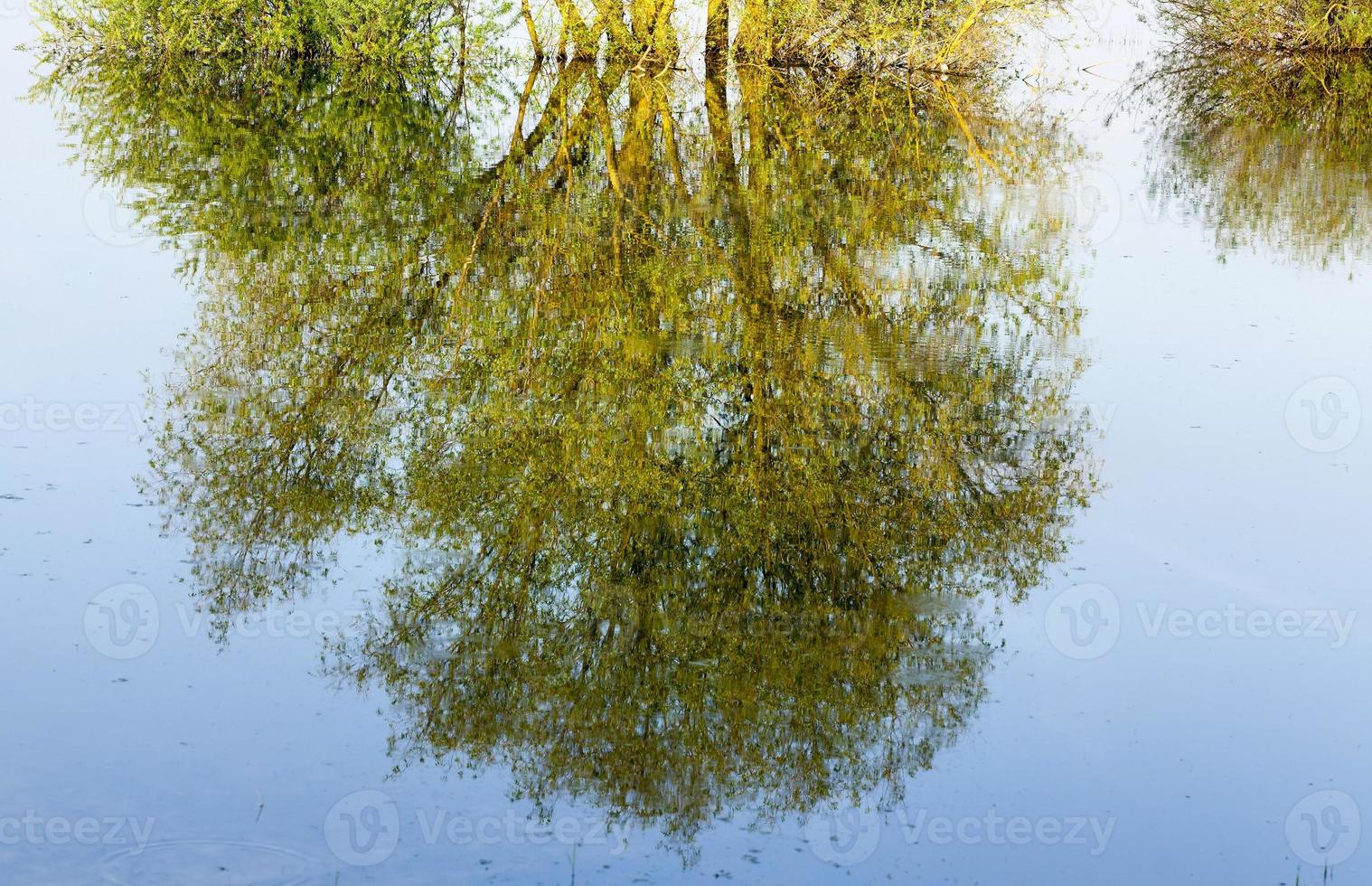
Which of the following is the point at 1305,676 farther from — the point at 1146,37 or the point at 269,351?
the point at 1146,37

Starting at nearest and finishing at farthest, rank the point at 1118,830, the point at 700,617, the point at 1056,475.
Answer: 1. the point at 1118,830
2. the point at 700,617
3. the point at 1056,475

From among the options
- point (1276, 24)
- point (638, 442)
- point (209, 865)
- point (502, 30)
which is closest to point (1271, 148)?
point (1276, 24)

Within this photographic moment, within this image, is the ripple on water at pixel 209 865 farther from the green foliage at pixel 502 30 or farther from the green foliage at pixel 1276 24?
the green foliage at pixel 1276 24

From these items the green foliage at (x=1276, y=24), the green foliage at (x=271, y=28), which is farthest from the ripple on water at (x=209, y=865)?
the green foliage at (x=1276, y=24)

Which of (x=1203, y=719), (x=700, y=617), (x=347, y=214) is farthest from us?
(x=347, y=214)

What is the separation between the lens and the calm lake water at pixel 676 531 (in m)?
6.26

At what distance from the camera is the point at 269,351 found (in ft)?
37.9

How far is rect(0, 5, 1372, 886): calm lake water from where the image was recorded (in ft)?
20.5

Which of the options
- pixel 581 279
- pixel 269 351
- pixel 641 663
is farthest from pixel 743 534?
pixel 581 279

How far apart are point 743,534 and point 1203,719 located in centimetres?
269

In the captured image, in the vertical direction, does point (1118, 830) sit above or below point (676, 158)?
below

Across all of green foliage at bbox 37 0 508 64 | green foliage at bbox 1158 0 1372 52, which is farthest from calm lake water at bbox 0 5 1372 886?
green foliage at bbox 1158 0 1372 52

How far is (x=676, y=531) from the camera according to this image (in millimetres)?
8906

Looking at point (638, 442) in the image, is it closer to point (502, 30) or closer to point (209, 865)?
point (209, 865)
